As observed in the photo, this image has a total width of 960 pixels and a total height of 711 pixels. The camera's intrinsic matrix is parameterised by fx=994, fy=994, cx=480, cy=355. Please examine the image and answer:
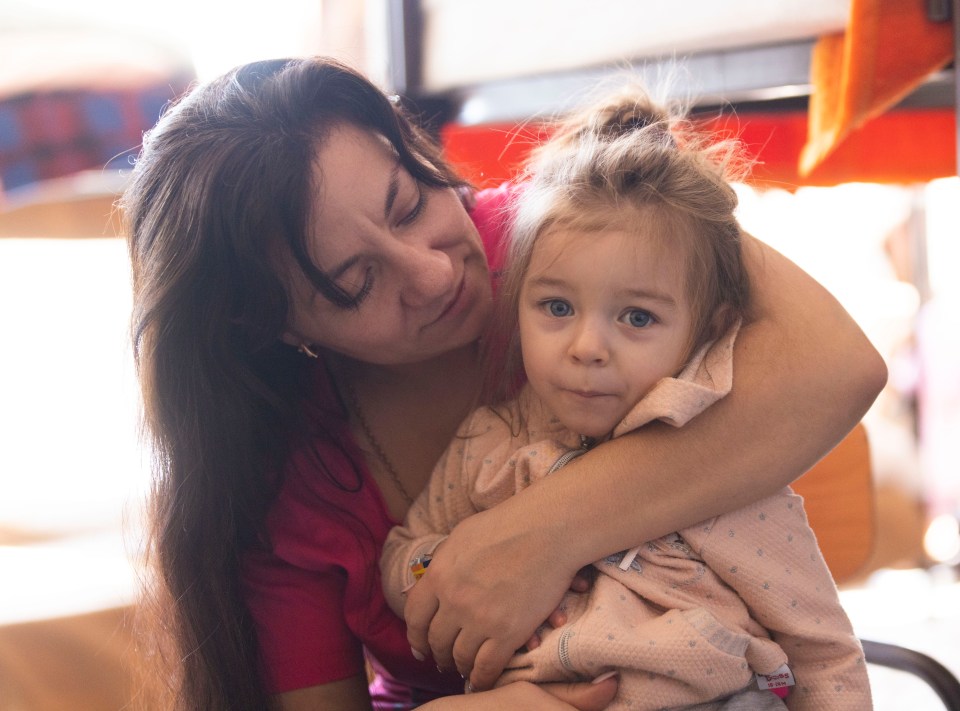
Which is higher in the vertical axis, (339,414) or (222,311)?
(222,311)

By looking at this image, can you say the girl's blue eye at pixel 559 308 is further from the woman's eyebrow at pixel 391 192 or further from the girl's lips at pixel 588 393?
the woman's eyebrow at pixel 391 192

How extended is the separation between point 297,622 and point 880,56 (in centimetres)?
103

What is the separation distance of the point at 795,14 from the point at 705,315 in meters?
0.71

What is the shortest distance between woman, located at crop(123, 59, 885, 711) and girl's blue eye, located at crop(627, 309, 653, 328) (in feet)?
0.32

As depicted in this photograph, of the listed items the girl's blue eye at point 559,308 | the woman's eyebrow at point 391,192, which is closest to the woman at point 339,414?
the woman's eyebrow at point 391,192

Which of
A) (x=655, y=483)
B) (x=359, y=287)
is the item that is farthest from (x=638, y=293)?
(x=359, y=287)

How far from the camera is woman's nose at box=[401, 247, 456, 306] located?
924mm

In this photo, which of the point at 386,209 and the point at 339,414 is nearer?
the point at 386,209

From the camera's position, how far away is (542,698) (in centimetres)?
84

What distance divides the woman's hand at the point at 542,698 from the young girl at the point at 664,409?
1 cm

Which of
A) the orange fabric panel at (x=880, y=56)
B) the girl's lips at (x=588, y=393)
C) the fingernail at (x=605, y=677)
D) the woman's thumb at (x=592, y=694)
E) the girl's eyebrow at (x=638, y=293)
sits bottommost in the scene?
the woman's thumb at (x=592, y=694)

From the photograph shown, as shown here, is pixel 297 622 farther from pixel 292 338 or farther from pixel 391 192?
pixel 391 192

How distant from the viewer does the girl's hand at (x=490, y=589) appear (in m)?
0.87

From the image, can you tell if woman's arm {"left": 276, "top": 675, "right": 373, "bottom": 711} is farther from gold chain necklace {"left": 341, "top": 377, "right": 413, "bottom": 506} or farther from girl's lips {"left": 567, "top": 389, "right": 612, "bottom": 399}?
girl's lips {"left": 567, "top": 389, "right": 612, "bottom": 399}
